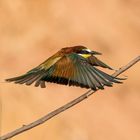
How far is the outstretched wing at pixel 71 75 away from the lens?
3.79ft

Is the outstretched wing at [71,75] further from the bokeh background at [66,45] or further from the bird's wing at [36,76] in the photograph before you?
the bokeh background at [66,45]

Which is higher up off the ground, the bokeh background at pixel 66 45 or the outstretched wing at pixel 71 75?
the bokeh background at pixel 66 45

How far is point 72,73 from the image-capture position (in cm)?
125

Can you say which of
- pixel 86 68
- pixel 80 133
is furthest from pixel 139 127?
pixel 86 68

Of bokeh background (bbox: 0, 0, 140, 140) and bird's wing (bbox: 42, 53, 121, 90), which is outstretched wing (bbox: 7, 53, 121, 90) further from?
bokeh background (bbox: 0, 0, 140, 140)

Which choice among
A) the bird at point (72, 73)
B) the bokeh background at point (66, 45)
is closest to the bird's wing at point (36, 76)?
the bird at point (72, 73)

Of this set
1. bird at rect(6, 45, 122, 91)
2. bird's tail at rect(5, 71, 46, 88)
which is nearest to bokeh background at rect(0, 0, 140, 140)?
bird at rect(6, 45, 122, 91)

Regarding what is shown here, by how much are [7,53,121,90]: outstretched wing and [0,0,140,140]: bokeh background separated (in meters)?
3.23

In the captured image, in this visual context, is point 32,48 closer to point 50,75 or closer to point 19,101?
point 19,101

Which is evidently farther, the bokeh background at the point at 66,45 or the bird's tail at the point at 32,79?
the bokeh background at the point at 66,45

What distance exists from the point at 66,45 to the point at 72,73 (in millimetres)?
4762

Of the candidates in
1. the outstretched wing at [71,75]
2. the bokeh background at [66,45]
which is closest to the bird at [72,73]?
the outstretched wing at [71,75]

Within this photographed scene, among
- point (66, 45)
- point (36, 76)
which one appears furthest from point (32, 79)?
point (66, 45)

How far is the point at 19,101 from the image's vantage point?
520 centimetres
